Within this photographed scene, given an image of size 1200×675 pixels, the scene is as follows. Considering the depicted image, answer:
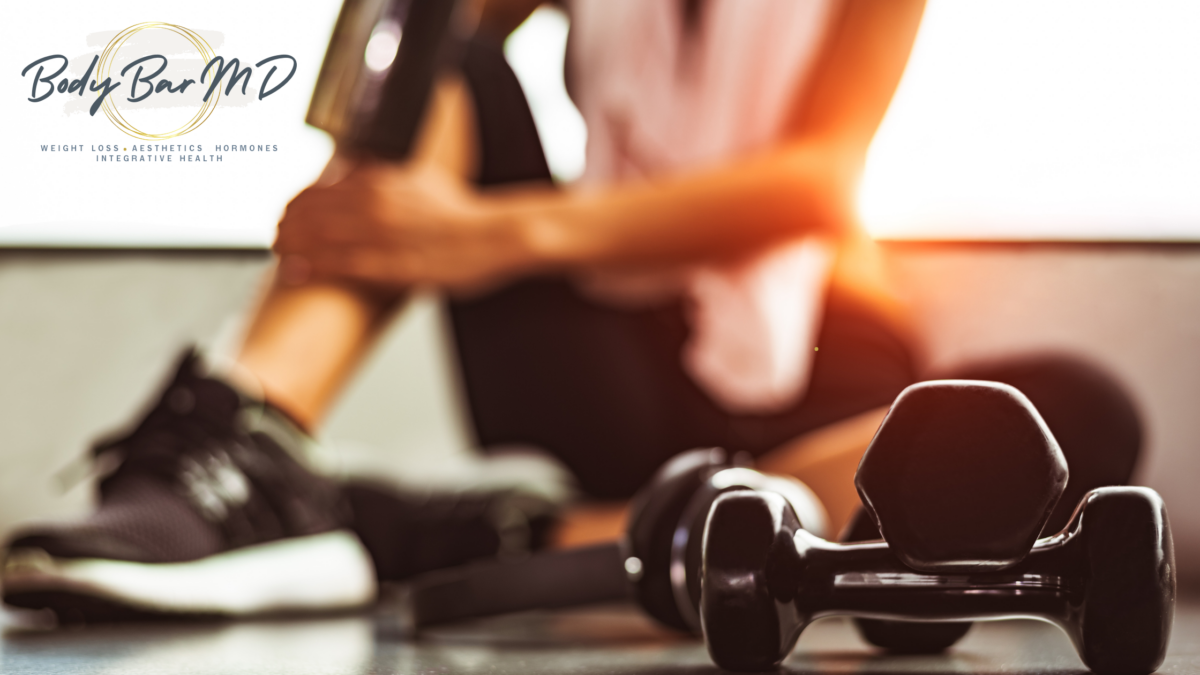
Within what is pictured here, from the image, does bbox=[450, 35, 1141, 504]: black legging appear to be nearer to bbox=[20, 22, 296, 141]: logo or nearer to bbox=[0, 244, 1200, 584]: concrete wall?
bbox=[0, 244, 1200, 584]: concrete wall

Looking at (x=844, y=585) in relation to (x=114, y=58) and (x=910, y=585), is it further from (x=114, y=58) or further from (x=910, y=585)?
(x=114, y=58)

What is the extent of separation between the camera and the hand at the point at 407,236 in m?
0.73

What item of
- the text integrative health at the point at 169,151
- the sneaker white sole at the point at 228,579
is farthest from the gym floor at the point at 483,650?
the text integrative health at the point at 169,151

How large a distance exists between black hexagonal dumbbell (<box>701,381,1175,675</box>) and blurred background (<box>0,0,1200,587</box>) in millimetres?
30

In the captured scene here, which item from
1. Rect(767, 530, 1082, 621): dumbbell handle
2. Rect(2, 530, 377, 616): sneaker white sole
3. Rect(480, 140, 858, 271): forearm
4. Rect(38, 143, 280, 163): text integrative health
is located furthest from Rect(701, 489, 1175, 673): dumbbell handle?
Rect(480, 140, 858, 271): forearm

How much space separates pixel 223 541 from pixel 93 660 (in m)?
0.24

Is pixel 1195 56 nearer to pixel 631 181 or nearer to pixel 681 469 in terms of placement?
pixel 681 469

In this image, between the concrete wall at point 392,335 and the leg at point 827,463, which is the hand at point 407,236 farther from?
the leg at point 827,463

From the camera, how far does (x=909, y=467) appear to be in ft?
0.69

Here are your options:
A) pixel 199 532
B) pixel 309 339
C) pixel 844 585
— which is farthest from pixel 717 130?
pixel 844 585

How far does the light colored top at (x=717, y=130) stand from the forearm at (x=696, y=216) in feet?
0.07

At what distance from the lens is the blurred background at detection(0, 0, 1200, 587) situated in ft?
1.22

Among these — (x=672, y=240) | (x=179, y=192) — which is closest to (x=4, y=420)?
(x=672, y=240)

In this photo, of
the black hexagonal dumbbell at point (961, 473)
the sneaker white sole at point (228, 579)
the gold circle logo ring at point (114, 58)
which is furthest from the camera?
the sneaker white sole at point (228, 579)
